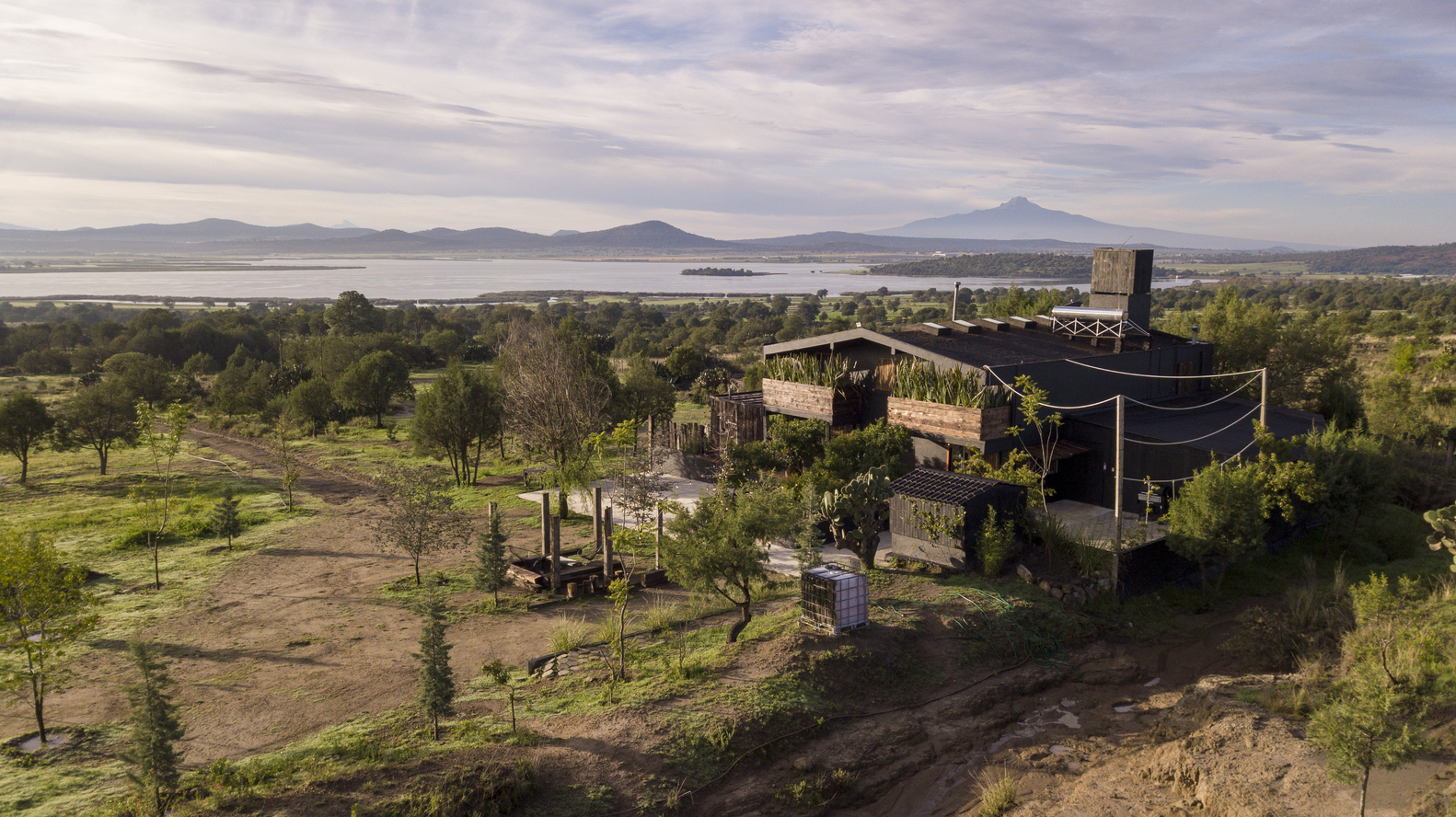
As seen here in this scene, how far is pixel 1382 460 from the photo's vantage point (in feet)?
57.7

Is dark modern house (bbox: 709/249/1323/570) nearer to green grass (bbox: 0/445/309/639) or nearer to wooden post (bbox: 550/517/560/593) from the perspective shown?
wooden post (bbox: 550/517/560/593)

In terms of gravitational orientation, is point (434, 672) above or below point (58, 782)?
above

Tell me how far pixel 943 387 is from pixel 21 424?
36.2 meters

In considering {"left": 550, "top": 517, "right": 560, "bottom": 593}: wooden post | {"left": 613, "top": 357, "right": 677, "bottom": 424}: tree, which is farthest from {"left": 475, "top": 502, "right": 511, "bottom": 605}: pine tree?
{"left": 613, "top": 357, "right": 677, "bottom": 424}: tree

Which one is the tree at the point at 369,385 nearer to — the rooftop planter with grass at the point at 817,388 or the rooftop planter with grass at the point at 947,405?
the rooftop planter with grass at the point at 817,388

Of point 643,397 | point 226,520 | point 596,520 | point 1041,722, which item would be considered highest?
point 643,397

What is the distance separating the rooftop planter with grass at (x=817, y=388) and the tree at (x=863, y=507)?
202 inches

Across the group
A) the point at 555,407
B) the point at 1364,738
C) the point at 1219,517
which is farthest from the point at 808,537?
the point at 555,407

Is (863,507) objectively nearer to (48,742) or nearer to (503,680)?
(503,680)

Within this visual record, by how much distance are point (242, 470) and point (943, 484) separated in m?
30.4

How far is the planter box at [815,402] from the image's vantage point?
74.2 feet

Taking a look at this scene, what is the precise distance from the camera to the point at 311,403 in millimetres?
41406

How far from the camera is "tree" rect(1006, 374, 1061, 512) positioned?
18.9 meters

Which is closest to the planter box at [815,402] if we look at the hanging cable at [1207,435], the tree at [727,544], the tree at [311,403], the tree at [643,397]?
the hanging cable at [1207,435]
